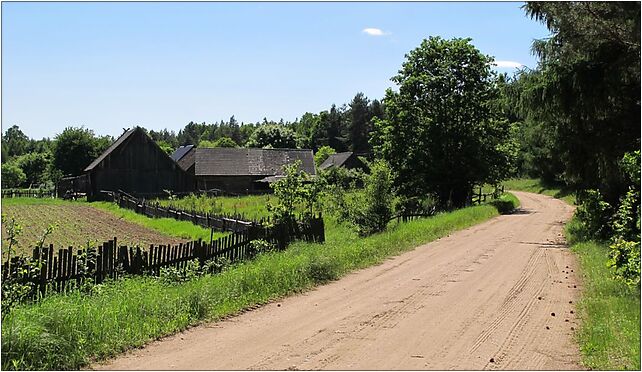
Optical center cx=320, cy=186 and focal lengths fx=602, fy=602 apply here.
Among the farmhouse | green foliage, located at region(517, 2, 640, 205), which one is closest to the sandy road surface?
green foliage, located at region(517, 2, 640, 205)

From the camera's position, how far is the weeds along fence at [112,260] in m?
9.85

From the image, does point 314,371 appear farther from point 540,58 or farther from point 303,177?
point 540,58

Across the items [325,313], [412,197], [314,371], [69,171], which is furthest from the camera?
[69,171]

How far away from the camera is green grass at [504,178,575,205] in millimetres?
59250

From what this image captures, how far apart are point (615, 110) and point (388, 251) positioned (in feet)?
27.6

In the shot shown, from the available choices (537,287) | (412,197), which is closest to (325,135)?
(412,197)

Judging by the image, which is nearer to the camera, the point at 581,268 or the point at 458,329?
the point at 458,329

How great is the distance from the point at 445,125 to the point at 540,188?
38.0 m

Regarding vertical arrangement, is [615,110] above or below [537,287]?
above

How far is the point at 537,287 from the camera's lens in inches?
500

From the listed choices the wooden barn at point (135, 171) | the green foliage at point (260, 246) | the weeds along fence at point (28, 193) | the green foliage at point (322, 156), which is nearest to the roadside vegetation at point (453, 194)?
the green foliage at point (260, 246)

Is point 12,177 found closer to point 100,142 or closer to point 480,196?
point 100,142

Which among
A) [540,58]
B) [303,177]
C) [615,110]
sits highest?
[540,58]

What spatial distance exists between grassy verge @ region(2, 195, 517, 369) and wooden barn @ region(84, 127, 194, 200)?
4724 centimetres
